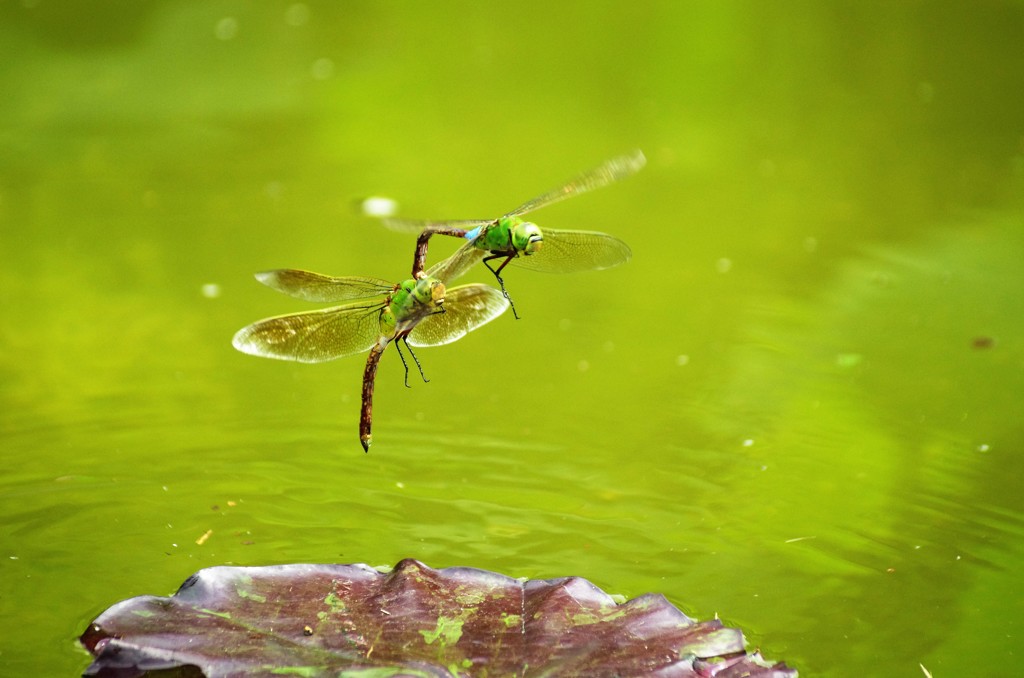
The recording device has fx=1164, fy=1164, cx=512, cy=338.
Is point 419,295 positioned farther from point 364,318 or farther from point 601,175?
point 601,175

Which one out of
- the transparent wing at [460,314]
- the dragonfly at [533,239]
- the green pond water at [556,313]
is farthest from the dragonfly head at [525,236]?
the green pond water at [556,313]

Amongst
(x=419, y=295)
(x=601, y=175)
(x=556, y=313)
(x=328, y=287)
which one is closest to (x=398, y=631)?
(x=419, y=295)

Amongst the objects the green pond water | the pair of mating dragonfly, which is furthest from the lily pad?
the pair of mating dragonfly

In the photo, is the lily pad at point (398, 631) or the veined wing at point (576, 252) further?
the veined wing at point (576, 252)

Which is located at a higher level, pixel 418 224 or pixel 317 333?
pixel 418 224

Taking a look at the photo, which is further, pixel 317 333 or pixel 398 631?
pixel 317 333

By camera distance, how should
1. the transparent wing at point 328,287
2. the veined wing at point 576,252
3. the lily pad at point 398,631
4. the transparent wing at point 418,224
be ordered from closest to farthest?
the lily pad at point 398,631 < the transparent wing at point 418,224 < the transparent wing at point 328,287 < the veined wing at point 576,252

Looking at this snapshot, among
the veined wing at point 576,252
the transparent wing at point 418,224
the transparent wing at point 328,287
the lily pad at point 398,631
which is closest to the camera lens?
the lily pad at point 398,631

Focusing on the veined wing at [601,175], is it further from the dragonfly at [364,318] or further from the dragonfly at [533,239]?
the dragonfly at [364,318]
